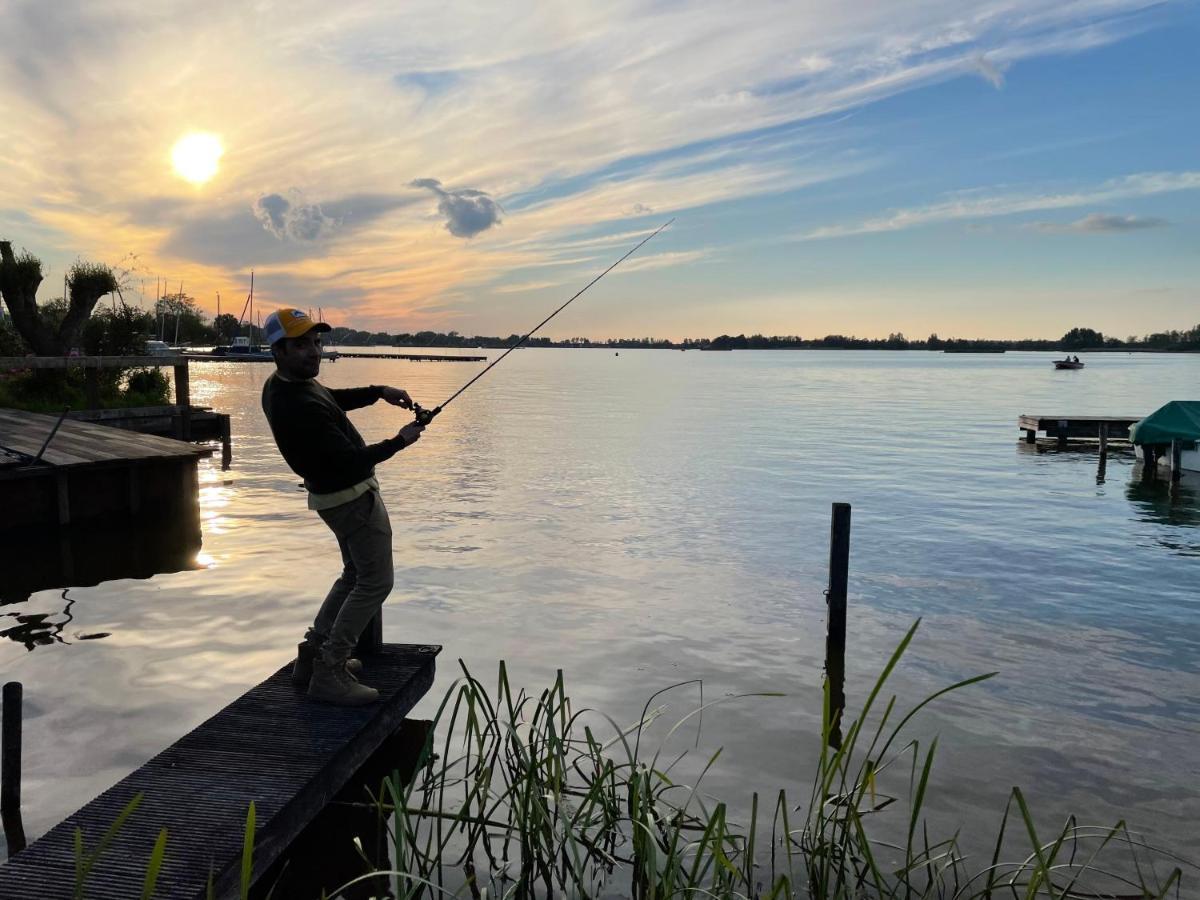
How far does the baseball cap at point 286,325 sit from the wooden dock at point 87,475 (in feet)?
35.5

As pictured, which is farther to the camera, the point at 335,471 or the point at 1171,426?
the point at 1171,426

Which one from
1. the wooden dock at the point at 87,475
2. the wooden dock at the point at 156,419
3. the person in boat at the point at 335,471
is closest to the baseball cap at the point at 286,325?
the person in boat at the point at 335,471

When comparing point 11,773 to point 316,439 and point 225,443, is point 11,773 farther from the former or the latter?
point 225,443

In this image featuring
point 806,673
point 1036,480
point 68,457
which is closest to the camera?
point 806,673

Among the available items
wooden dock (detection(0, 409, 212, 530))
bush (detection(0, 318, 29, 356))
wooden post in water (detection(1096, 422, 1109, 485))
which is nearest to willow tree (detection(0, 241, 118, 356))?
bush (detection(0, 318, 29, 356))

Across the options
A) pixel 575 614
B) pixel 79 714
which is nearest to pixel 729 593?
pixel 575 614

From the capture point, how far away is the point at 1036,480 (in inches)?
974

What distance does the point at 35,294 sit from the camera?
2878 cm

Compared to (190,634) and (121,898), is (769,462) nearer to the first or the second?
(190,634)

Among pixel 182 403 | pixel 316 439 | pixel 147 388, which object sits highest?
pixel 316 439

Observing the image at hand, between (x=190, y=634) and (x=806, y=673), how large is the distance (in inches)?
278

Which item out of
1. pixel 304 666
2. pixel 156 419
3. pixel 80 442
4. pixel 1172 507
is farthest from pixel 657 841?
pixel 156 419

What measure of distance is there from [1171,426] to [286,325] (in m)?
27.9

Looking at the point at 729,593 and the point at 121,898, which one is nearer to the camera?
the point at 121,898
